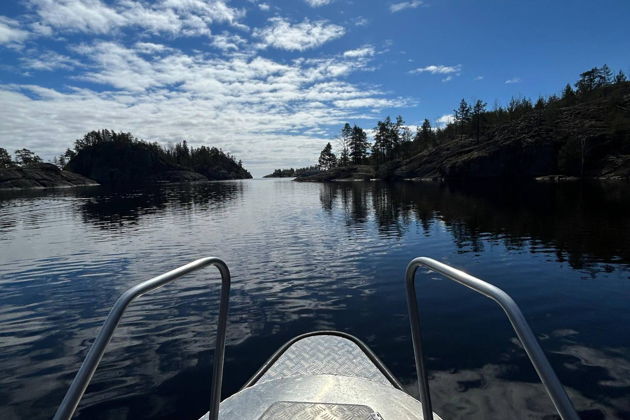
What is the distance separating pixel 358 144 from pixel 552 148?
8583 centimetres

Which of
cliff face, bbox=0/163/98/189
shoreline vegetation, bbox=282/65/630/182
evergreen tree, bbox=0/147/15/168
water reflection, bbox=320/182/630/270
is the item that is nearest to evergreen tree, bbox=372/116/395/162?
shoreline vegetation, bbox=282/65/630/182

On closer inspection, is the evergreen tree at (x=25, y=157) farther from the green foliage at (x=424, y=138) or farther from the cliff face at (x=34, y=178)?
the green foliage at (x=424, y=138)

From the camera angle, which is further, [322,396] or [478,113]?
[478,113]

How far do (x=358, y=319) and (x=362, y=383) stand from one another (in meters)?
5.57

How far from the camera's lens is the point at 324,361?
6.02 m

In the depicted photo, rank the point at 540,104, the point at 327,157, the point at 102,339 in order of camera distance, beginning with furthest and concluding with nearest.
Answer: the point at 327,157 → the point at 540,104 → the point at 102,339

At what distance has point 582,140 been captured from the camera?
252ft

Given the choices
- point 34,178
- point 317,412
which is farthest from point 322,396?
point 34,178

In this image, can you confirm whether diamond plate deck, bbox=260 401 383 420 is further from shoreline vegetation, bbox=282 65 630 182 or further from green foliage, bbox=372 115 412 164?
green foliage, bbox=372 115 412 164

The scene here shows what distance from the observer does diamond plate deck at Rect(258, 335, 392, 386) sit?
18.5 feet

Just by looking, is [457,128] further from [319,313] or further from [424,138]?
[319,313]

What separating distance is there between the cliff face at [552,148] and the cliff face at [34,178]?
141 meters

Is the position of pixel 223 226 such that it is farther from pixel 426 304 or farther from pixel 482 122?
pixel 482 122

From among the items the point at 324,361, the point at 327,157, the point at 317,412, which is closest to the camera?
the point at 317,412
